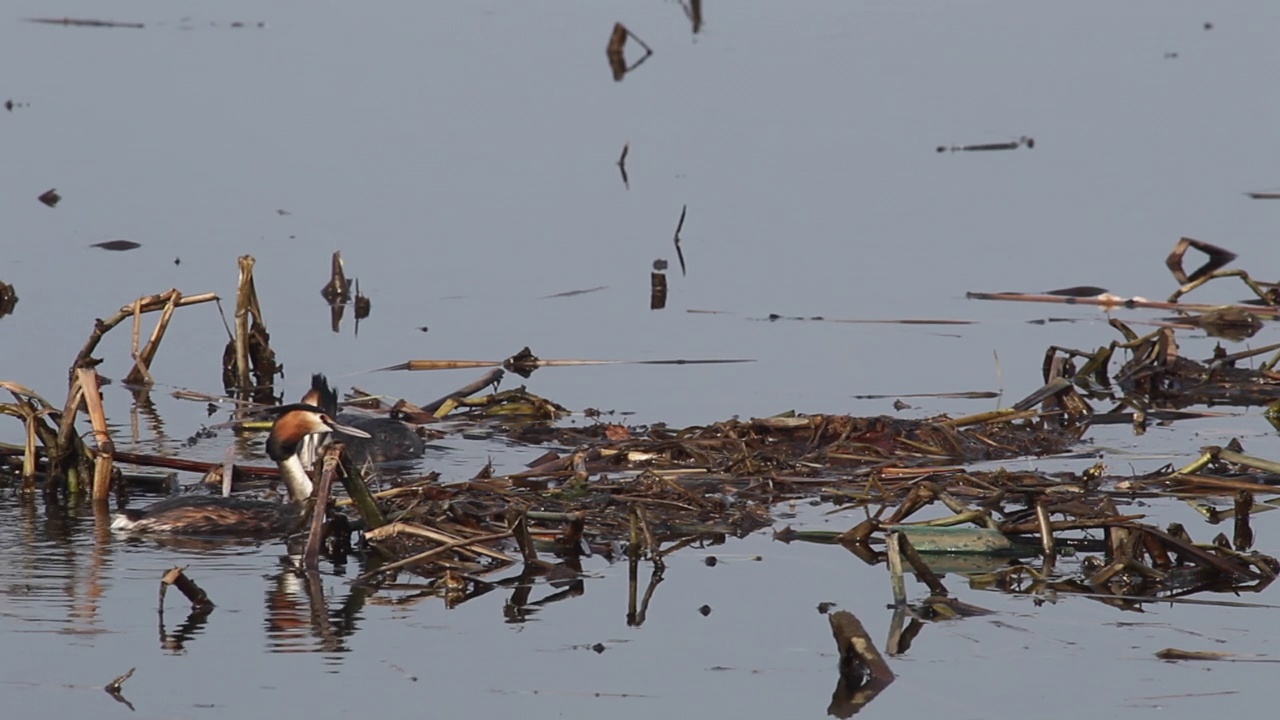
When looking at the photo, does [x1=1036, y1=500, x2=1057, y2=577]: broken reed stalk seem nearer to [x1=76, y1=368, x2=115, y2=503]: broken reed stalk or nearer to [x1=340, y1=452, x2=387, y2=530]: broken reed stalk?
[x1=340, y1=452, x2=387, y2=530]: broken reed stalk

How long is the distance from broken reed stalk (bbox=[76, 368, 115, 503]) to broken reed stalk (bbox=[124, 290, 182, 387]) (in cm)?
150

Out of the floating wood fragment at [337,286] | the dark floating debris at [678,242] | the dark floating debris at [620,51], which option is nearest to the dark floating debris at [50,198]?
the floating wood fragment at [337,286]

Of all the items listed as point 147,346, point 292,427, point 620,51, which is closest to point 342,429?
point 292,427

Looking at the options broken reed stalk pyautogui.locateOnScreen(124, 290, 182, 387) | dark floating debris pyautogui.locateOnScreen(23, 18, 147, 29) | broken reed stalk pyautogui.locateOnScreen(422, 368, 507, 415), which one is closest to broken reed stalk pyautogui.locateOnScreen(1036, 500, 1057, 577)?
broken reed stalk pyautogui.locateOnScreen(422, 368, 507, 415)

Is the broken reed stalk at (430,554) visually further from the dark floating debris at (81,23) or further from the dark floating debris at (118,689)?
the dark floating debris at (81,23)

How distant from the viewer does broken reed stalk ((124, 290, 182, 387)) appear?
39.4ft

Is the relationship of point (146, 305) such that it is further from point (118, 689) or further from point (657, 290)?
point (657, 290)

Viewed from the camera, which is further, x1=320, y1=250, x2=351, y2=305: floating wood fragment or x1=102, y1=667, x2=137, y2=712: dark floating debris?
x1=320, y1=250, x2=351, y2=305: floating wood fragment

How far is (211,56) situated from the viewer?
27891 millimetres

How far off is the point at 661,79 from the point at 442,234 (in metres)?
9.27

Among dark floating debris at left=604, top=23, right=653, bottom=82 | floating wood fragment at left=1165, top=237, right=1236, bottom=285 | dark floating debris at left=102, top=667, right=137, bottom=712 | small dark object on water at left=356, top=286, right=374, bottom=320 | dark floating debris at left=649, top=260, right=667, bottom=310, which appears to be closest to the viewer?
dark floating debris at left=102, top=667, right=137, bottom=712

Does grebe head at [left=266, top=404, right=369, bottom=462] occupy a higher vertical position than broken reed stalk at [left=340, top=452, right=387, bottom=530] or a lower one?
higher

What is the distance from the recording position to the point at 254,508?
9.87 meters

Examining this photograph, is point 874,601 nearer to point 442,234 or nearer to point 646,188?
point 442,234
